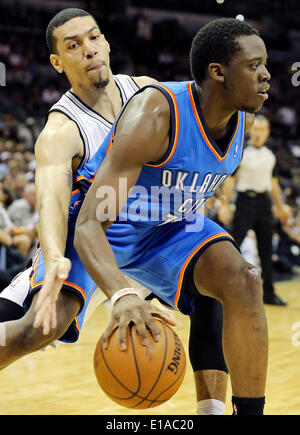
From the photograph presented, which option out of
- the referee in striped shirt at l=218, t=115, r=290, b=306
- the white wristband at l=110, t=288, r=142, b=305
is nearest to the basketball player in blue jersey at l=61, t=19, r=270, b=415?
the white wristband at l=110, t=288, r=142, b=305

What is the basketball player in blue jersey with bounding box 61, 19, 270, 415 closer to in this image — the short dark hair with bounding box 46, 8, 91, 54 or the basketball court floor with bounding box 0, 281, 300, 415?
the short dark hair with bounding box 46, 8, 91, 54

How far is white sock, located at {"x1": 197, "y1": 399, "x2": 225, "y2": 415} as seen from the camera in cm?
275

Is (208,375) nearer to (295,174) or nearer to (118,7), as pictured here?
(295,174)

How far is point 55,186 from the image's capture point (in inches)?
108

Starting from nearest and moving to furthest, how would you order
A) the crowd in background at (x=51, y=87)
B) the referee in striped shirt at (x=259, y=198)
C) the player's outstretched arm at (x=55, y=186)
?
the player's outstretched arm at (x=55, y=186) < the referee in striped shirt at (x=259, y=198) < the crowd in background at (x=51, y=87)

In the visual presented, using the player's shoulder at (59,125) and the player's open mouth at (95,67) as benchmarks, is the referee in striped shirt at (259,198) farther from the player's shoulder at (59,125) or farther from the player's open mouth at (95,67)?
the player's shoulder at (59,125)

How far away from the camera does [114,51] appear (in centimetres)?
1584

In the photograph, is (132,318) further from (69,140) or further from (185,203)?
(69,140)

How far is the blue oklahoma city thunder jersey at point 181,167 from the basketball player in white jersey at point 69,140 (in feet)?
0.48

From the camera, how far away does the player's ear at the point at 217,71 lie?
2.46 m

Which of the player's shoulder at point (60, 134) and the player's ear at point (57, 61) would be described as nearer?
the player's shoulder at point (60, 134)

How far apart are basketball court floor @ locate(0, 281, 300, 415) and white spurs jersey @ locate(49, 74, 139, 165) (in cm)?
139

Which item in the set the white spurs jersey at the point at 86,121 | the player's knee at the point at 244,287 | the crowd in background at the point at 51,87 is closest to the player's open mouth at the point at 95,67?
the white spurs jersey at the point at 86,121
